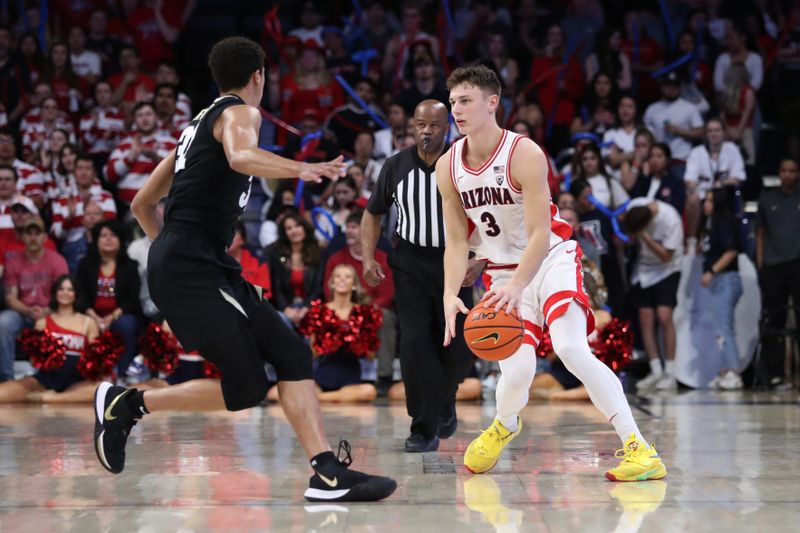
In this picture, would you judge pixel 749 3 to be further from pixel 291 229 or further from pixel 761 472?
pixel 761 472

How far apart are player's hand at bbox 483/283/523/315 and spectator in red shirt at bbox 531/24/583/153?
25.6 feet

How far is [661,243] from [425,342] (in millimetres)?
4871

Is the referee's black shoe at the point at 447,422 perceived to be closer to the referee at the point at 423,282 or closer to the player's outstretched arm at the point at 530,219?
the referee at the point at 423,282

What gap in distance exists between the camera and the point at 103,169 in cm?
1183

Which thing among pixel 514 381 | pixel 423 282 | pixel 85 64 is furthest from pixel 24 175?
pixel 514 381

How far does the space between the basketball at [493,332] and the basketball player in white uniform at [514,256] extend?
0.05 metres

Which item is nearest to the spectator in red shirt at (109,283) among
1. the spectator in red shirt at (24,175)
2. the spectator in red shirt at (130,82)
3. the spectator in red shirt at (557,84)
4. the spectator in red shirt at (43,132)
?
the spectator in red shirt at (24,175)

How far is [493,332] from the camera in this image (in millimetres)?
4840

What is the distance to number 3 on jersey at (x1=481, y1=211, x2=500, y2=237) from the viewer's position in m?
5.23

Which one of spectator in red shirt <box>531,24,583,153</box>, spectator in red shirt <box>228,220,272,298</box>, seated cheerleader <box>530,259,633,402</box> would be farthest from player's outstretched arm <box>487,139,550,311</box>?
spectator in red shirt <box>531,24,583,153</box>

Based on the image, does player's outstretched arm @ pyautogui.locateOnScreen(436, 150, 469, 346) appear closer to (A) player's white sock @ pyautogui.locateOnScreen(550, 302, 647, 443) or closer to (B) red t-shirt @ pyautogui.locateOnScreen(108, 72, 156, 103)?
(A) player's white sock @ pyautogui.locateOnScreen(550, 302, 647, 443)

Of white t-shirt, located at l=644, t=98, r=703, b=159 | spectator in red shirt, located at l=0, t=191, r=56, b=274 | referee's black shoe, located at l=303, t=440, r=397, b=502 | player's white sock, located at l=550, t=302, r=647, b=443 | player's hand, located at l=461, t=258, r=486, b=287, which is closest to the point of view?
referee's black shoe, located at l=303, t=440, r=397, b=502

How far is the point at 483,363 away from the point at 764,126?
202 inches

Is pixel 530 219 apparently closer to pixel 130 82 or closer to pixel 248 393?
pixel 248 393
